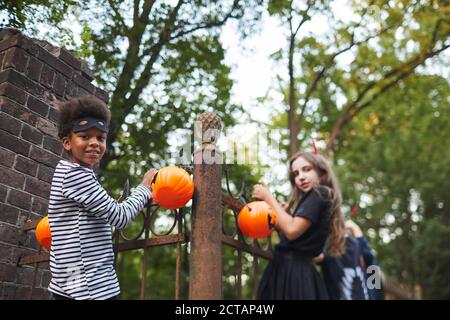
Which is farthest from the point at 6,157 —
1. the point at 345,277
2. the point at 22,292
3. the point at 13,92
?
the point at 345,277

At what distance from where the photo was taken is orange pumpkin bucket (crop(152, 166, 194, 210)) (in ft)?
7.33

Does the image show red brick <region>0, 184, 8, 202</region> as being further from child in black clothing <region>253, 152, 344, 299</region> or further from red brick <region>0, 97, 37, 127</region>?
child in black clothing <region>253, 152, 344, 299</region>

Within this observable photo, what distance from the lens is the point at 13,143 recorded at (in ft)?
8.96

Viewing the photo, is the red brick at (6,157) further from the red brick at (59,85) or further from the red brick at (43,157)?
the red brick at (59,85)

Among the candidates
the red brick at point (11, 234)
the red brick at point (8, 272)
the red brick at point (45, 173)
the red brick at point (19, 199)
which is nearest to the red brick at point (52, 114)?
the red brick at point (45, 173)

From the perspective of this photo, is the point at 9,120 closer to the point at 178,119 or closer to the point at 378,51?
the point at 178,119

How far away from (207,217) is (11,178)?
1381 mm

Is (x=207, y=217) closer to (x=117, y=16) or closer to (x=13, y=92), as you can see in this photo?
(x=13, y=92)

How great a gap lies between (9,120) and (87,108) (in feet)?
3.13

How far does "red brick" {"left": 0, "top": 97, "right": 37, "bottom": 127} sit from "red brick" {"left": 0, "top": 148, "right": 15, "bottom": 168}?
25 centimetres

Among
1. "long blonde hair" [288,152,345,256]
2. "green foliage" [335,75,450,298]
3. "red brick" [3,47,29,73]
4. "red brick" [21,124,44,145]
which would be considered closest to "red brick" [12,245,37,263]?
"red brick" [21,124,44,145]

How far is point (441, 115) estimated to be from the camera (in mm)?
12859

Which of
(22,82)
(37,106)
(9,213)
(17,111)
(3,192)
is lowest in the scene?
(9,213)
